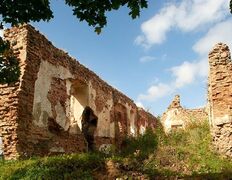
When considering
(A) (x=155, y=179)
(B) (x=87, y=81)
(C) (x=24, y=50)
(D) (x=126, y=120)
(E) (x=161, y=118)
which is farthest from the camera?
(E) (x=161, y=118)

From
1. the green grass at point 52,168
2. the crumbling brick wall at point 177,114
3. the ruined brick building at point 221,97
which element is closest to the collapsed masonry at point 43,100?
the green grass at point 52,168

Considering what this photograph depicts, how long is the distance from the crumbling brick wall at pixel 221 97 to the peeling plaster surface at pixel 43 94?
5.56 m

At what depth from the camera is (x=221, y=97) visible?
12078 millimetres

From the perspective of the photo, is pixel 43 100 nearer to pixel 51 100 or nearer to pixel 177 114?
pixel 51 100

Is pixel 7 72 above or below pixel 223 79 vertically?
below

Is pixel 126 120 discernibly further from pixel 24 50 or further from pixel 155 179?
pixel 155 179

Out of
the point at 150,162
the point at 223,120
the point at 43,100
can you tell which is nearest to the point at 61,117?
the point at 43,100

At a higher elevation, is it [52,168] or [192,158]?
[192,158]

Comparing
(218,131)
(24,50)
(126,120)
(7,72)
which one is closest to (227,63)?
(218,131)

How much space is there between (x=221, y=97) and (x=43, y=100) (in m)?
6.03

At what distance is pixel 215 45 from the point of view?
12711mm

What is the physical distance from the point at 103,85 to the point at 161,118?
10753mm

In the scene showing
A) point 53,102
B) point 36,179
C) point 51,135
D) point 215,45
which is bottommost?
point 36,179

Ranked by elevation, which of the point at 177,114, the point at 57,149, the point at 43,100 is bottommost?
the point at 57,149
